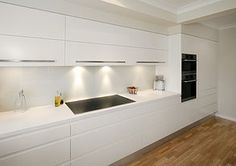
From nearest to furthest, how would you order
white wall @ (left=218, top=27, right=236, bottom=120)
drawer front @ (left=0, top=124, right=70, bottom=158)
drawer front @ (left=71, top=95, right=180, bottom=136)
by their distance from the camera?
A: drawer front @ (left=0, top=124, right=70, bottom=158) < drawer front @ (left=71, top=95, right=180, bottom=136) < white wall @ (left=218, top=27, right=236, bottom=120)

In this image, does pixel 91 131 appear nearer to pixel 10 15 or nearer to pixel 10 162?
pixel 10 162

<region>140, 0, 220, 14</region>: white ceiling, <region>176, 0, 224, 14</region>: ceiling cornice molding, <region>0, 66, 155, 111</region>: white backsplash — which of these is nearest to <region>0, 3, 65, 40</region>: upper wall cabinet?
<region>0, 66, 155, 111</region>: white backsplash

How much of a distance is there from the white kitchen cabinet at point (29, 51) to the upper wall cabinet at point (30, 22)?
2.5 inches

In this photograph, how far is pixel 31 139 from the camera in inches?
53.2

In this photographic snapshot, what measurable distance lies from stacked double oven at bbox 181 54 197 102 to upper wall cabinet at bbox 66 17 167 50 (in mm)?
663

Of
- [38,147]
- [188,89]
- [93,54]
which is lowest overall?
[38,147]

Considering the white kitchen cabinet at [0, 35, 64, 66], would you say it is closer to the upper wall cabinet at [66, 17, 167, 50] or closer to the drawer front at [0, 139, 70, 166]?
the upper wall cabinet at [66, 17, 167, 50]

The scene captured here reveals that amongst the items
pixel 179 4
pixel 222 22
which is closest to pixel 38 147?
→ pixel 179 4

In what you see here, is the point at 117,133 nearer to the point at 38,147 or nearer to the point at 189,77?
the point at 38,147

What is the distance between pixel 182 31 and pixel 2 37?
2.77m

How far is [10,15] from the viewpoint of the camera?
1.43 m

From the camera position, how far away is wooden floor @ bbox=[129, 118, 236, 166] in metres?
2.14

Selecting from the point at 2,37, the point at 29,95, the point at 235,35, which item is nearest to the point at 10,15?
the point at 2,37

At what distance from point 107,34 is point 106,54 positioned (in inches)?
11.2
